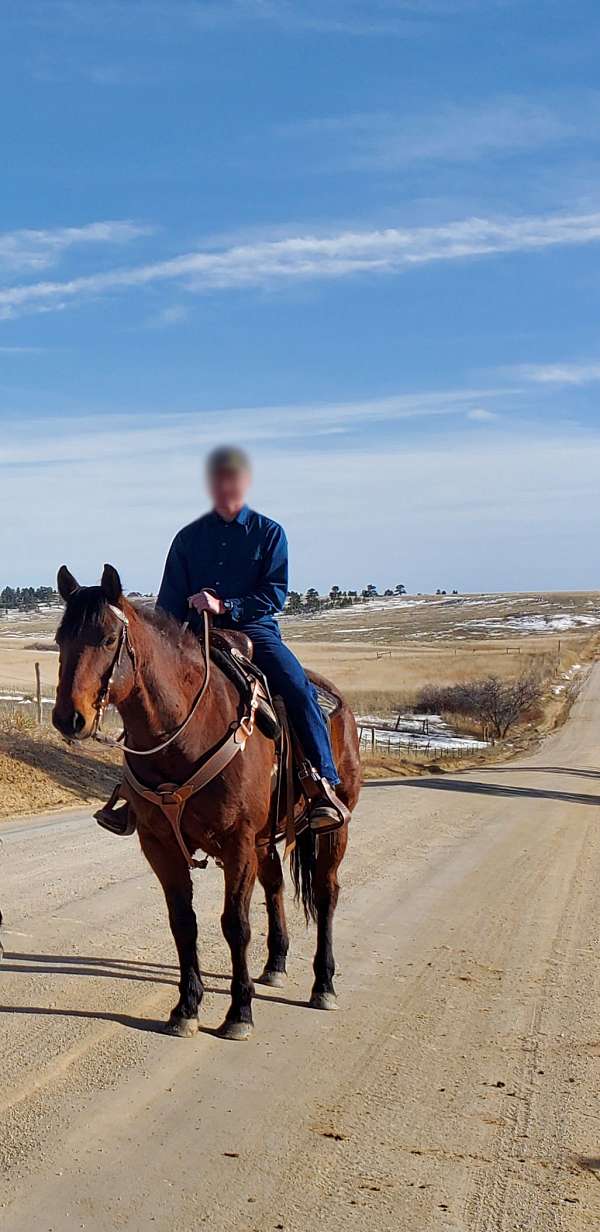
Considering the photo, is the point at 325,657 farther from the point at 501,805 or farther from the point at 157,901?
the point at 157,901

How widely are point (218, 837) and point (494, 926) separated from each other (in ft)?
12.1

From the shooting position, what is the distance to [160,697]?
5.62m

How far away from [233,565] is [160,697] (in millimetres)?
1136

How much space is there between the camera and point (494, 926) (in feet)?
28.6

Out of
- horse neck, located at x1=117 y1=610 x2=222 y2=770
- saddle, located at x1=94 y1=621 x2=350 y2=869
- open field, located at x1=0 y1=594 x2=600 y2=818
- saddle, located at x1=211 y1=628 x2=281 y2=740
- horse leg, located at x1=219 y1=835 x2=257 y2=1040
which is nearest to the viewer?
horse neck, located at x1=117 y1=610 x2=222 y2=770

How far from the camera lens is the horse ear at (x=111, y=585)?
5.19m

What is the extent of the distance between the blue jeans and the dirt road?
1.45 m

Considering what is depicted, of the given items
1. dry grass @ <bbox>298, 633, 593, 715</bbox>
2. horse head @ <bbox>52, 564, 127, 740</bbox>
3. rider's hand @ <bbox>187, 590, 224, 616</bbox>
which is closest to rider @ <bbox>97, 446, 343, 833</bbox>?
rider's hand @ <bbox>187, 590, 224, 616</bbox>

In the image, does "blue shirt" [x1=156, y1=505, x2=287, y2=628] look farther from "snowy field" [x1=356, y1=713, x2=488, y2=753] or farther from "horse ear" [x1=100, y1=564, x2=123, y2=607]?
"snowy field" [x1=356, y1=713, x2=488, y2=753]

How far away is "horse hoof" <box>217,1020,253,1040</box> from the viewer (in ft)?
19.4

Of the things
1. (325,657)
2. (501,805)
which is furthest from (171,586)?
(325,657)

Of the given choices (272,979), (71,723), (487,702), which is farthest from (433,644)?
(71,723)

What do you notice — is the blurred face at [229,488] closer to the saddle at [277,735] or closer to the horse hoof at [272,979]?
the saddle at [277,735]

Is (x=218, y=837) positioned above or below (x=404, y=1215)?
above
